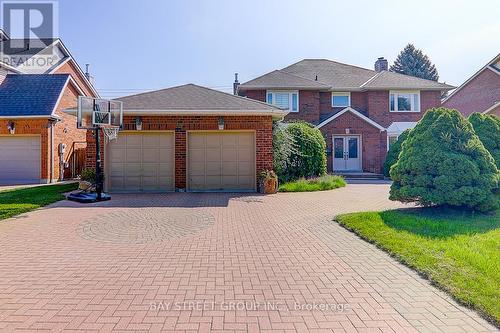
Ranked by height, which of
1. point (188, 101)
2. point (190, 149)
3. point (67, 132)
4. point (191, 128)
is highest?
point (188, 101)

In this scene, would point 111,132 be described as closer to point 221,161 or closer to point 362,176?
point 221,161

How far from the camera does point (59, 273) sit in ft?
14.1

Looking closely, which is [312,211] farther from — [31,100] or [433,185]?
[31,100]

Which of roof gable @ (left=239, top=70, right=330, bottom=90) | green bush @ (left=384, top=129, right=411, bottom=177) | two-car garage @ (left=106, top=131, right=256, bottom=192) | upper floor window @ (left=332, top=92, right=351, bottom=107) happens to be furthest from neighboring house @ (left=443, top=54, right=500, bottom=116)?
two-car garage @ (left=106, top=131, right=256, bottom=192)

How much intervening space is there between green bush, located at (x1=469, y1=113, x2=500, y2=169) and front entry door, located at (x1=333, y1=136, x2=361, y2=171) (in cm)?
1195

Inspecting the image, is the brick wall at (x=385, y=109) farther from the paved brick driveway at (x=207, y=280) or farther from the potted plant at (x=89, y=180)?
the potted plant at (x=89, y=180)

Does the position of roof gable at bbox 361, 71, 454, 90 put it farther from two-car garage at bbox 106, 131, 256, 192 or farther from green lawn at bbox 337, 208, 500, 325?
green lawn at bbox 337, 208, 500, 325

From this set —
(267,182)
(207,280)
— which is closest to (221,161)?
(267,182)

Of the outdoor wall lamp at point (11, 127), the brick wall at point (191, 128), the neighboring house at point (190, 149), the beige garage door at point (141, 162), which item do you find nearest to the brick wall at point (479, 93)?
the neighboring house at point (190, 149)

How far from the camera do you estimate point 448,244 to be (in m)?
5.19

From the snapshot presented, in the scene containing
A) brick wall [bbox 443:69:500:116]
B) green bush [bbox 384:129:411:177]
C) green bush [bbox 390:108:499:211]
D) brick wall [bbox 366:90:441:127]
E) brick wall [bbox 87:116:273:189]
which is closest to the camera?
green bush [bbox 390:108:499:211]

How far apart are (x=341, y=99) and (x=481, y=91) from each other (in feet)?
37.9

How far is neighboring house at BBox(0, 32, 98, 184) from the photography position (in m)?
15.6

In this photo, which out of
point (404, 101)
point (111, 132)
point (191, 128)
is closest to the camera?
point (111, 132)
